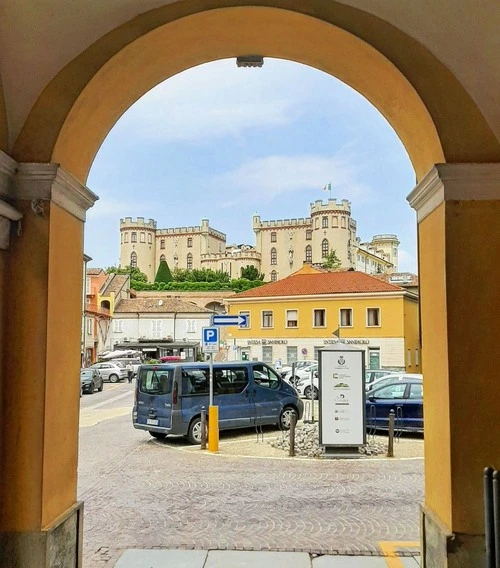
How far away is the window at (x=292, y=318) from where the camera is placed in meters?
42.9

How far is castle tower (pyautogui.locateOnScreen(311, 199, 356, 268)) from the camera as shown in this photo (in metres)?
96.9

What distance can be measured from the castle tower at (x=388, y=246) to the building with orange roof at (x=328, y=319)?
78.1 m

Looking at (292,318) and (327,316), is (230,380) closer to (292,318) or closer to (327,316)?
(327,316)

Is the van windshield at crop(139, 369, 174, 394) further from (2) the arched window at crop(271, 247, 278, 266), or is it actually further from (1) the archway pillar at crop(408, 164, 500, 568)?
(2) the arched window at crop(271, 247, 278, 266)

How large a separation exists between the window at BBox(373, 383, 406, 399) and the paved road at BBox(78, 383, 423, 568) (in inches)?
135

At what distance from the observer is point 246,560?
564cm

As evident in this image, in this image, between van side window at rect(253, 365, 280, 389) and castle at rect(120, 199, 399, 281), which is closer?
van side window at rect(253, 365, 280, 389)

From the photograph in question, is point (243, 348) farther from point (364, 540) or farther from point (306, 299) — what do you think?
point (364, 540)

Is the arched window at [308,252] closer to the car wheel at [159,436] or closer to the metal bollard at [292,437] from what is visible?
the car wheel at [159,436]

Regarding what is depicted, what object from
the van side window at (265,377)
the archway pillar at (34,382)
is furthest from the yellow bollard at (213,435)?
the archway pillar at (34,382)

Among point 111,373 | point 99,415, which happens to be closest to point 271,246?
point 111,373

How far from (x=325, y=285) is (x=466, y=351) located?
127 feet

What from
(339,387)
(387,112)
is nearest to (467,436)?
(387,112)

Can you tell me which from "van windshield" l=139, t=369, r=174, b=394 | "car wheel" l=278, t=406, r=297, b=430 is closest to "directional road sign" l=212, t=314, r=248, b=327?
"van windshield" l=139, t=369, r=174, b=394
